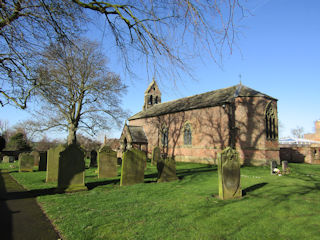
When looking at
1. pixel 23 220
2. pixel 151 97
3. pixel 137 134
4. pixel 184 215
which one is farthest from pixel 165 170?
pixel 151 97

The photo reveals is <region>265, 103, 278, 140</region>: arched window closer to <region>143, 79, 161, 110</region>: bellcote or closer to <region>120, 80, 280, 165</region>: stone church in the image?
<region>120, 80, 280, 165</region>: stone church

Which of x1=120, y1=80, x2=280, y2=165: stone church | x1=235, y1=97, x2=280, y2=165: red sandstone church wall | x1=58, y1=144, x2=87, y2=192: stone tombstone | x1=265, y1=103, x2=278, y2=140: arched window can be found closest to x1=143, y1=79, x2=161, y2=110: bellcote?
x1=120, y1=80, x2=280, y2=165: stone church

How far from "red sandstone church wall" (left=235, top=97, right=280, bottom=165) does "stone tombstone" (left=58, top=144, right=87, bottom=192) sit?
578 inches

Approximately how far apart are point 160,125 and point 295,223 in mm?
22584

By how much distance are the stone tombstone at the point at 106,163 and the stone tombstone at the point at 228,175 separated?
675cm

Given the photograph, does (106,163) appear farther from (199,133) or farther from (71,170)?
(199,133)

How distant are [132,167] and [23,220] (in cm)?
503

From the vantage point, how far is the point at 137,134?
28.0 m

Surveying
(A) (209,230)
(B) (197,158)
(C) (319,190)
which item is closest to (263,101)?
(B) (197,158)

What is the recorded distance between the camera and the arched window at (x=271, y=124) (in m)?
18.7

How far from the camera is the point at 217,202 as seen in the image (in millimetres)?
6305

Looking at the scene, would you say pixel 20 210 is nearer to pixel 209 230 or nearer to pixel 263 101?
pixel 209 230

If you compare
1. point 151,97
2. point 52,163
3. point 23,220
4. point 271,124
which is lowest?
point 23,220

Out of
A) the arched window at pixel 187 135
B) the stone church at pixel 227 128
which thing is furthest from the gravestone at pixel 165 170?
the arched window at pixel 187 135
